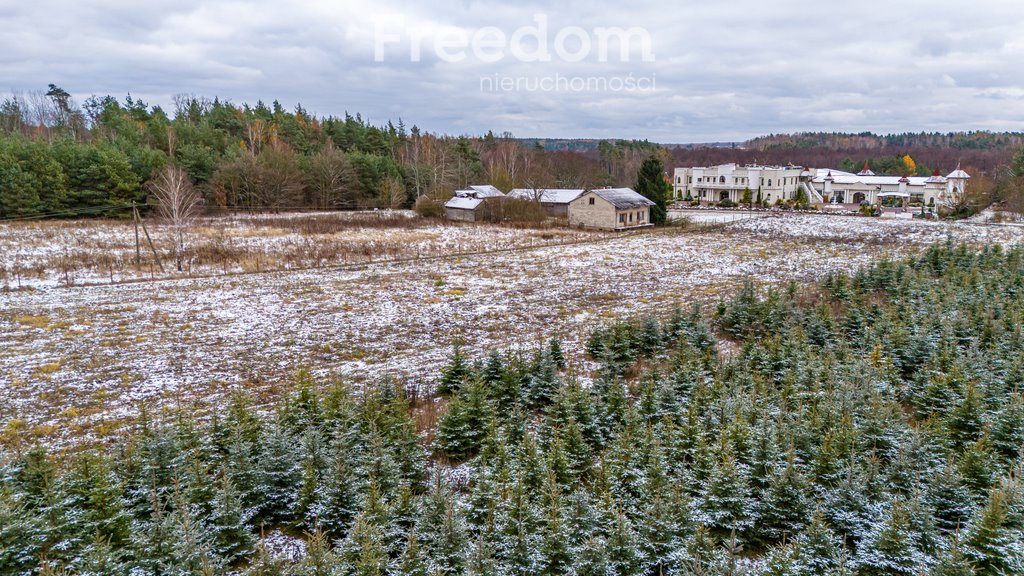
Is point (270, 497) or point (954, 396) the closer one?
point (270, 497)

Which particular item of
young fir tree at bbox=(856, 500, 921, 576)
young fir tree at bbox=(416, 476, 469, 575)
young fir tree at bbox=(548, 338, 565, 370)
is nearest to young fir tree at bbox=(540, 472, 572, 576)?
young fir tree at bbox=(416, 476, 469, 575)

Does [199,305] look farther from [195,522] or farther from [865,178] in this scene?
[865,178]

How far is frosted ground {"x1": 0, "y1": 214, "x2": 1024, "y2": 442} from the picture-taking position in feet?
51.2

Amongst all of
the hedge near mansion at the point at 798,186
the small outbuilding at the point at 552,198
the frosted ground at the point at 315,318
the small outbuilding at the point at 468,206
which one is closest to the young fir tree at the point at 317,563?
the frosted ground at the point at 315,318

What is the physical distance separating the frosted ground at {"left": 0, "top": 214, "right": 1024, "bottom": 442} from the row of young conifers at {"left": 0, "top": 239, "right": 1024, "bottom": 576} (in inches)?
133

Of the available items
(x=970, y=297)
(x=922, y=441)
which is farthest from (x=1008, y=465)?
(x=970, y=297)

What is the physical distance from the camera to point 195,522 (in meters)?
7.73

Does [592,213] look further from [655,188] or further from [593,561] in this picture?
[593,561]

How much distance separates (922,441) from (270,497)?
36.1 ft

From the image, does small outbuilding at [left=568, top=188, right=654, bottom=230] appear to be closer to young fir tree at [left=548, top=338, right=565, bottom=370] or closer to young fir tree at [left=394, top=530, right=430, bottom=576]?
young fir tree at [left=548, top=338, right=565, bottom=370]

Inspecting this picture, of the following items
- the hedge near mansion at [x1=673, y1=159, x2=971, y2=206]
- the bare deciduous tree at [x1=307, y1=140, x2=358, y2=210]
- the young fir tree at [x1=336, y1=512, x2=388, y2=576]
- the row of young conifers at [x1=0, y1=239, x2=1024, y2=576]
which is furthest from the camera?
the hedge near mansion at [x1=673, y1=159, x2=971, y2=206]

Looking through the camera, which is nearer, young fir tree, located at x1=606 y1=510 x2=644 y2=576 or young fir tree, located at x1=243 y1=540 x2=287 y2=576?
young fir tree, located at x1=243 y1=540 x2=287 y2=576

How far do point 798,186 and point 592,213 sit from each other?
42885 millimetres

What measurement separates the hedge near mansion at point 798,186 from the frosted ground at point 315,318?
1592 inches
